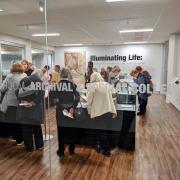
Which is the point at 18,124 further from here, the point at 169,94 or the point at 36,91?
the point at 169,94

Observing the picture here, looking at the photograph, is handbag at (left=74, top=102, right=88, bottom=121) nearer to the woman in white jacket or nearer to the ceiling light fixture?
the woman in white jacket

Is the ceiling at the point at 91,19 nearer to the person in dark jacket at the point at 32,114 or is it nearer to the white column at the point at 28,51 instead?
the white column at the point at 28,51

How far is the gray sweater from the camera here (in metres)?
3.38

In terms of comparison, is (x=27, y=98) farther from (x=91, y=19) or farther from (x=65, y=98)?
(x=91, y=19)

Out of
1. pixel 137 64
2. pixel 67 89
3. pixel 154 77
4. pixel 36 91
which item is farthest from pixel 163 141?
pixel 36 91

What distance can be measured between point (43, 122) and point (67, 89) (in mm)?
955

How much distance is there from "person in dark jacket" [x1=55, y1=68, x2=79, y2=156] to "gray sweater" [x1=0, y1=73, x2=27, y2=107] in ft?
2.42

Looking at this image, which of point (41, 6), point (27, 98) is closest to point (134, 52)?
point (41, 6)

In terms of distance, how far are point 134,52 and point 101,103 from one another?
127 cm

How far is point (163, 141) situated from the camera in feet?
12.2

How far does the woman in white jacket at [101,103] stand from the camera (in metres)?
3.04

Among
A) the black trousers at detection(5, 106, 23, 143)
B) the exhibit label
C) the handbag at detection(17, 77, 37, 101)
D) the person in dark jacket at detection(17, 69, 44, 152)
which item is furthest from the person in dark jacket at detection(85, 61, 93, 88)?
the black trousers at detection(5, 106, 23, 143)

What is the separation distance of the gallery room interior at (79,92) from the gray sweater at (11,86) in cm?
2

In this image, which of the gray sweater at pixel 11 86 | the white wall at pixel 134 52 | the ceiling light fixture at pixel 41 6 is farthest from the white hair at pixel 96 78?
the ceiling light fixture at pixel 41 6
